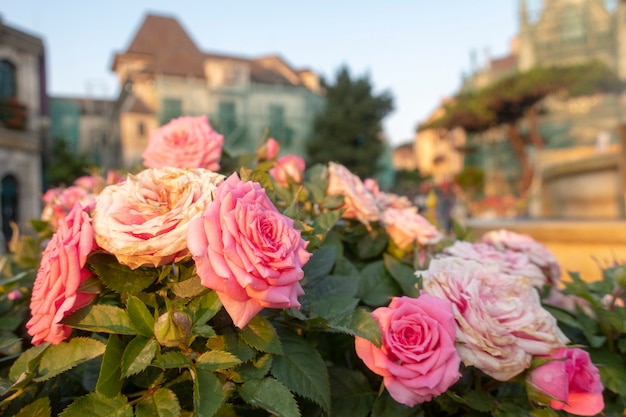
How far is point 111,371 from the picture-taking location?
75 centimetres

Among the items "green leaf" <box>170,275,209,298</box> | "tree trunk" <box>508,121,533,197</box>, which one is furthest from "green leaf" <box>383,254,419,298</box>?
"tree trunk" <box>508,121,533,197</box>

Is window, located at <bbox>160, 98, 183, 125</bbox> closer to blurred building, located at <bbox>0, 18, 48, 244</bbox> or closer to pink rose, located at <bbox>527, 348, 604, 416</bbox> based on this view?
blurred building, located at <bbox>0, 18, 48, 244</bbox>

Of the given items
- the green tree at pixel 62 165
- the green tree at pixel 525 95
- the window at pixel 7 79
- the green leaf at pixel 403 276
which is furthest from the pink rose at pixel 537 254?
the green tree at pixel 525 95

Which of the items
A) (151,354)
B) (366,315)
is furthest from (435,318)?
(151,354)

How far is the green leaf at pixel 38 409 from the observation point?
86 centimetres

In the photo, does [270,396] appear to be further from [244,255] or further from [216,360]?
[244,255]

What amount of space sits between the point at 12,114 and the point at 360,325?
17894mm

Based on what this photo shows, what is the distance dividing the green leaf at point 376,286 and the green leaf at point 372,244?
11 cm

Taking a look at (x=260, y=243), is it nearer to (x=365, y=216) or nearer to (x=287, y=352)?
(x=287, y=352)

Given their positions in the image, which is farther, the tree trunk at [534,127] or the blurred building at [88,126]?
the blurred building at [88,126]

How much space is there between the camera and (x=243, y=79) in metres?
29.8

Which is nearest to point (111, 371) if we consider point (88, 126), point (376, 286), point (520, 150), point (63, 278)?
point (63, 278)

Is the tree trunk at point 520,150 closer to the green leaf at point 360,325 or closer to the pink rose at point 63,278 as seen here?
the green leaf at point 360,325

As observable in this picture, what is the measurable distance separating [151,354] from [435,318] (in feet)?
1.49
